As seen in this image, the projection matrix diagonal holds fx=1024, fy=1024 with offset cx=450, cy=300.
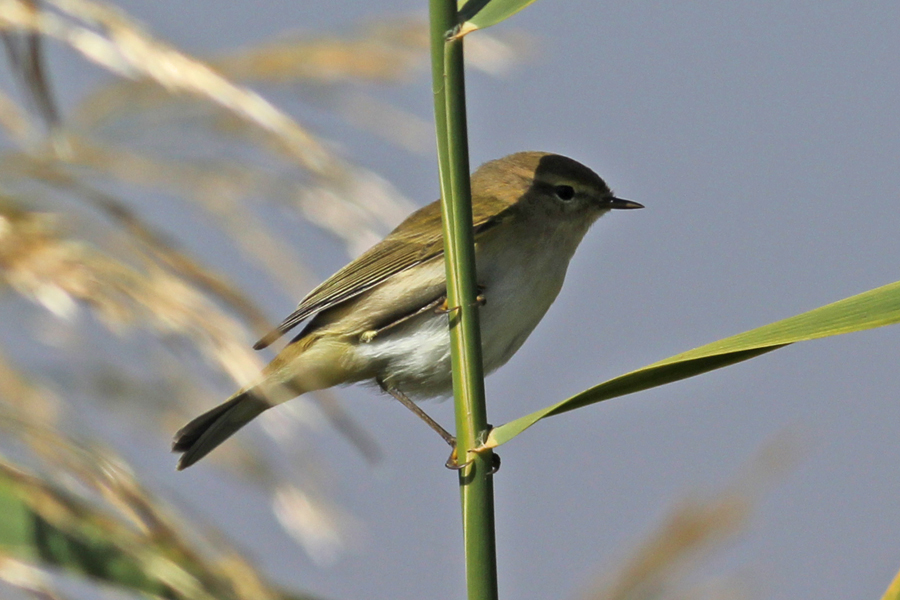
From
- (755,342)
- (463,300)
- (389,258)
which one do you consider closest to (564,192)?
(389,258)

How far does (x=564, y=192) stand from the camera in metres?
2.65

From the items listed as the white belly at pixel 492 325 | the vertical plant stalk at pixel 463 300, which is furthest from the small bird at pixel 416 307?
the vertical plant stalk at pixel 463 300

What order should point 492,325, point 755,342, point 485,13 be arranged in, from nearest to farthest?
point 755,342 → point 485,13 → point 492,325

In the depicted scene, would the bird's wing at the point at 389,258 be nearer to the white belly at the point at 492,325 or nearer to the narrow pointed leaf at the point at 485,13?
the white belly at the point at 492,325

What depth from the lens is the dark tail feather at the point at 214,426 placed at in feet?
7.83

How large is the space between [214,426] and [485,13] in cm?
154

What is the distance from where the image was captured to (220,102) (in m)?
1.69

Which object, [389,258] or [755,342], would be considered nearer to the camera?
[755,342]

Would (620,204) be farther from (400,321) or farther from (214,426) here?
(214,426)

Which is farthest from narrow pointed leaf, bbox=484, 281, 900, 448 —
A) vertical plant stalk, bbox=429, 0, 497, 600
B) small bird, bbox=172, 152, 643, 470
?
small bird, bbox=172, 152, 643, 470

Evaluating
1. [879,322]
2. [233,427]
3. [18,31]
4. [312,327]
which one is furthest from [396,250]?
[879,322]

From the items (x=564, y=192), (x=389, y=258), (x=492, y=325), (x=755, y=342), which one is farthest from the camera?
(x=564, y=192)

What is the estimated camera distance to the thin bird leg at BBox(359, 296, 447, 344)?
2.37m

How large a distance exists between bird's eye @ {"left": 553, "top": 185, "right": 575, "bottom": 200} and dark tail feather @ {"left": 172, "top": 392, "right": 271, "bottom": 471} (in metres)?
0.91
